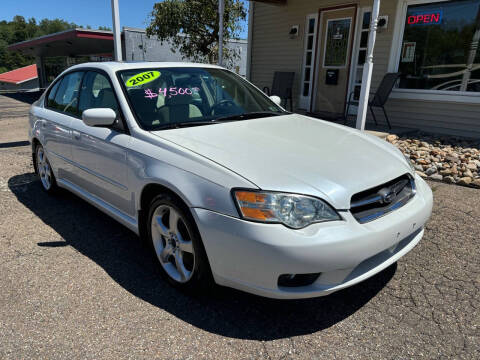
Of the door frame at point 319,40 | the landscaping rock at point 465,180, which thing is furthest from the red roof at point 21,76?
the landscaping rock at point 465,180

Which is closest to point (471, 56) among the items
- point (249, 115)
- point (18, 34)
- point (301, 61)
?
point (301, 61)

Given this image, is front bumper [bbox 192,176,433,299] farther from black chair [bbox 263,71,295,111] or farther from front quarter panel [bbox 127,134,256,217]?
black chair [bbox 263,71,295,111]

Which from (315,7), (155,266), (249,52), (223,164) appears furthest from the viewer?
(249,52)

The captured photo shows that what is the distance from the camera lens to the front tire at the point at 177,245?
2357 millimetres

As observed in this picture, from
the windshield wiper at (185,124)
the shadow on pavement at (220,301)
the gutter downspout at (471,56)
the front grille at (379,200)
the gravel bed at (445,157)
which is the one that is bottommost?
the shadow on pavement at (220,301)

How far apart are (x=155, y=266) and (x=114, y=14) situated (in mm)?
7441

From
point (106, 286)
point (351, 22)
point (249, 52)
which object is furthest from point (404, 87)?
point (106, 286)

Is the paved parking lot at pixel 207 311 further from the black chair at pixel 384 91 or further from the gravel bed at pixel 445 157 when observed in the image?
the black chair at pixel 384 91

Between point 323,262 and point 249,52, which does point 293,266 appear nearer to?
point 323,262

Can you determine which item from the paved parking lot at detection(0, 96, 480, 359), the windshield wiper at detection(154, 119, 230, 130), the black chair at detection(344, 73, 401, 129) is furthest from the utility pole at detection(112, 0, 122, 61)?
the paved parking lot at detection(0, 96, 480, 359)

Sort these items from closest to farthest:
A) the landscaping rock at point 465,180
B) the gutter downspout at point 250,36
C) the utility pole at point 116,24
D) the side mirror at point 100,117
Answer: the side mirror at point 100,117 < the landscaping rock at point 465,180 < the utility pole at point 116,24 < the gutter downspout at point 250,36

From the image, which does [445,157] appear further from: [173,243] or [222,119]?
[173,243]

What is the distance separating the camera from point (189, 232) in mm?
2373

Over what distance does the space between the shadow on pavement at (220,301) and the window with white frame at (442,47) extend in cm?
568
